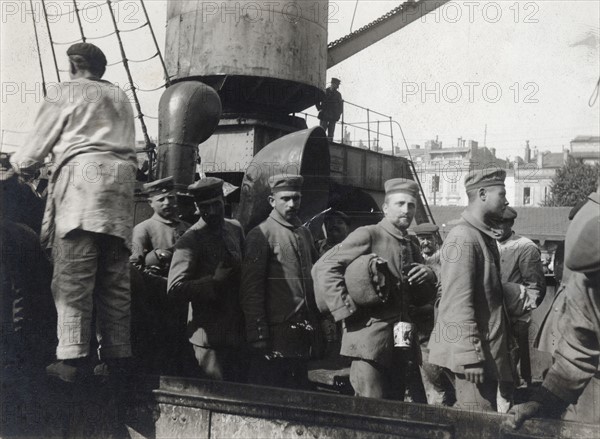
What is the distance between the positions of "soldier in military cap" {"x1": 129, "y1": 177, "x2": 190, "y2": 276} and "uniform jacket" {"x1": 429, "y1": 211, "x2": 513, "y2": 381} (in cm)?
269

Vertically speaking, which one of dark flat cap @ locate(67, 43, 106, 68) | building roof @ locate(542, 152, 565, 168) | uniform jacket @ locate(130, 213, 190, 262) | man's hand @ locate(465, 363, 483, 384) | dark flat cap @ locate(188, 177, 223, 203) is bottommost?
man's hand @ locate(465, 363, 483, 384)

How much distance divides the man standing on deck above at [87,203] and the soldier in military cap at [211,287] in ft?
2.15

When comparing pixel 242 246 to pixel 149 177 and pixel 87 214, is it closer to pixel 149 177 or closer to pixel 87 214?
pixel 87 214

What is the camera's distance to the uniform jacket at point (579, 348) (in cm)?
367

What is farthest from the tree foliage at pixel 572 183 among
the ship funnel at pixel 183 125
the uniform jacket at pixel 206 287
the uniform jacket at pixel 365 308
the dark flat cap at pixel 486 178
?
the uniform jacket at pixel 206 287

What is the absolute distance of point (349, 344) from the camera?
185 inches

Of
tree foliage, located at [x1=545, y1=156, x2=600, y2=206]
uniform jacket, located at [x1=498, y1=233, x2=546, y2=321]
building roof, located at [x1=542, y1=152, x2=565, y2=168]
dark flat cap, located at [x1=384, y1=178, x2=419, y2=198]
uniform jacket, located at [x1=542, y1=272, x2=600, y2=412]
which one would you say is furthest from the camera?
building roof, located at [x1=542, y1=152, x2=565, y2=168]

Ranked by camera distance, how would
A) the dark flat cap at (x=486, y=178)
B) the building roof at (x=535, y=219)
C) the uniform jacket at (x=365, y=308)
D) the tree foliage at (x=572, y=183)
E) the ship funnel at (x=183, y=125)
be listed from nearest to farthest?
the dark flat cap at (x=486, y=178) < the uniform jacket at (x=365, y=308) < the ship funnel at (x=183, y=125) < the building roof at (x=535, y=219) < the tree foliage at (x=572, y=183)

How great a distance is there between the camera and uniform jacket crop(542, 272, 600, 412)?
367 cm

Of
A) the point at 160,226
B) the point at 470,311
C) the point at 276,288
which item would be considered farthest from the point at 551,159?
the point at 470,311

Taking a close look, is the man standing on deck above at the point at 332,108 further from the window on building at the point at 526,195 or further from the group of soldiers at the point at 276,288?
the window on building at the point at 526,195

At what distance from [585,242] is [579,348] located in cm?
60

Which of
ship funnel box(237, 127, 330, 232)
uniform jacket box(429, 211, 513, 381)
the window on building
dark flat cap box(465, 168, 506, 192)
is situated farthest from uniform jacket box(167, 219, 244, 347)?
the window on building

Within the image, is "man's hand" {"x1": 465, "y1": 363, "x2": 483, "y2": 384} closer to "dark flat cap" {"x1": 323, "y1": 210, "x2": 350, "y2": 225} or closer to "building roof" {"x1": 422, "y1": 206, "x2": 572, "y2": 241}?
"dark flat cap" {"x1": 323, "y1": 210, "x2": 350, "y2": 225}
